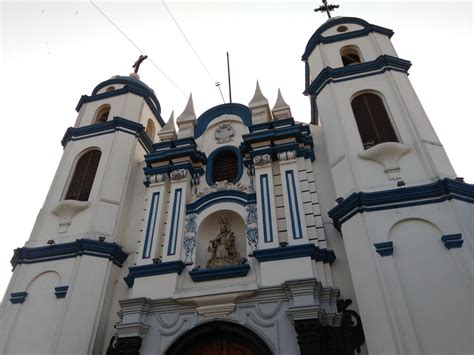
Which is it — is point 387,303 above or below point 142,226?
below

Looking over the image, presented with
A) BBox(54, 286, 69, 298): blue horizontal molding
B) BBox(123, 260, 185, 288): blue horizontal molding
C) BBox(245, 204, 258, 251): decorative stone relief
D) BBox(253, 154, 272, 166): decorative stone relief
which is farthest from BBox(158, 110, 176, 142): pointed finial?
BBox(54, 286, 69, 298): blue horizontal molding

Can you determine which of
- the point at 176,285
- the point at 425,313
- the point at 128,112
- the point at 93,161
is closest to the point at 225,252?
the point at 176,285

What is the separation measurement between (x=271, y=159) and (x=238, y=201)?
5.02ft

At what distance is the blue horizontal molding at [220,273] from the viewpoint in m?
9.38

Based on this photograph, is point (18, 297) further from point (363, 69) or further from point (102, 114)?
point (363, 69)

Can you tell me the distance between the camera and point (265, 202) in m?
10.4

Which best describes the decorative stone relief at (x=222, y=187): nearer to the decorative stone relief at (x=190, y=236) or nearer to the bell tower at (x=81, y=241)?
the decorative stone relief at (x=190, y=236)

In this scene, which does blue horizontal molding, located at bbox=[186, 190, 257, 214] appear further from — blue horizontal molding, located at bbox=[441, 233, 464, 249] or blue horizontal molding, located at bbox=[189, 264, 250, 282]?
blue horizontal molding, located at bbox=[441, 233, 464, 249]

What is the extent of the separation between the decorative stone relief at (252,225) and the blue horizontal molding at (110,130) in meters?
5.59

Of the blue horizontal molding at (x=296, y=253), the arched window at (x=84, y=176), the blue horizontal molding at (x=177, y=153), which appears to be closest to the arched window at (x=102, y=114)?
the arched window at (x=84, y=176)

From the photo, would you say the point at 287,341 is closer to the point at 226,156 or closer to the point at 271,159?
the point at 271,159

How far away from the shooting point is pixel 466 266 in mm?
7672

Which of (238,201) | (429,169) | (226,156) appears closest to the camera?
(429,169)

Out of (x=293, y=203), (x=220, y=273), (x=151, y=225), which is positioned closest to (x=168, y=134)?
(x=151, y=225)
